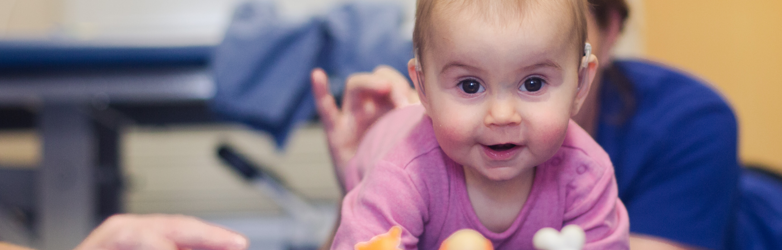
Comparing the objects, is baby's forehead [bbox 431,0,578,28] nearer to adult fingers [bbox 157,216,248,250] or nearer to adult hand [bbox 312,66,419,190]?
adult fingers [bbox 157,216,248,250]

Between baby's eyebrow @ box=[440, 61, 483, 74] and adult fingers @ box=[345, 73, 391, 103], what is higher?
baby's eyebrow @ box=[440, 61, 483, 74]

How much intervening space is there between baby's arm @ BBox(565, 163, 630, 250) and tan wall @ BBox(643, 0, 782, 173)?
144 centimetres

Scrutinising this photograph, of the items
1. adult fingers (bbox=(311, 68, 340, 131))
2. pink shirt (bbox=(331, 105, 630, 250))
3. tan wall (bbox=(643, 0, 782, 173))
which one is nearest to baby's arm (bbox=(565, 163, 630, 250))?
pink shirt (bbox=(331, 105, 630, 250))

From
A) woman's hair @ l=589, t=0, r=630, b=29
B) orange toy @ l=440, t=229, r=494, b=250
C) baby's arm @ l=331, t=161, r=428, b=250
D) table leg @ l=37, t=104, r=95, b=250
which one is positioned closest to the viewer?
orange toy @ l=440, t=229, r=494, b=250

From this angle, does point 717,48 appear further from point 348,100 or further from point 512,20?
point 512,20

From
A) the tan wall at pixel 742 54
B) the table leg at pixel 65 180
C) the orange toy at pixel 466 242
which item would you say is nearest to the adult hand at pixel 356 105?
the orange toy at pixel 466 242

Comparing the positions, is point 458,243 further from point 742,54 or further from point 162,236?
point 742,54

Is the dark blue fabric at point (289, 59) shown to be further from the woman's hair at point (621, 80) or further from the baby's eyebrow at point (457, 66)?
the baby's eyebrow at point (457, 66)

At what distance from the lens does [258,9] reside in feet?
3.74

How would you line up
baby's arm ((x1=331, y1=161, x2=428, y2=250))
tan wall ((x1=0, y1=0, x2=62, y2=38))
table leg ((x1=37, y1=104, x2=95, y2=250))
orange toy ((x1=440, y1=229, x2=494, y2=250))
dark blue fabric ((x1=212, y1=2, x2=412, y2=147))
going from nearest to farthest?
orange toy ((x1=440, y1=229, x2=494, y2=250))
baby's arm ((x1=331, y1=161, x2=428, y2=250))
dark blue fabric ((x1=212, y1=2, x2=412, y2=147))
table leg ((x1=37, y1=104, x2=95, y2=250))
tan wall ((x1=0, y1=0, x2=62, y2=38))

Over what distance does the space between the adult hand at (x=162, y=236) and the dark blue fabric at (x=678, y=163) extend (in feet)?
1.89

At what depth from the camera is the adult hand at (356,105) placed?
2.44 ft

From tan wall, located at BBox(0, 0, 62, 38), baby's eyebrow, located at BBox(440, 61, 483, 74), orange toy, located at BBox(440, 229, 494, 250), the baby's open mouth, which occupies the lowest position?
orange toy, located at BBox(440, 229, 494, 250)

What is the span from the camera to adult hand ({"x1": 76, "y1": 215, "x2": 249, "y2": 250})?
0.38m
